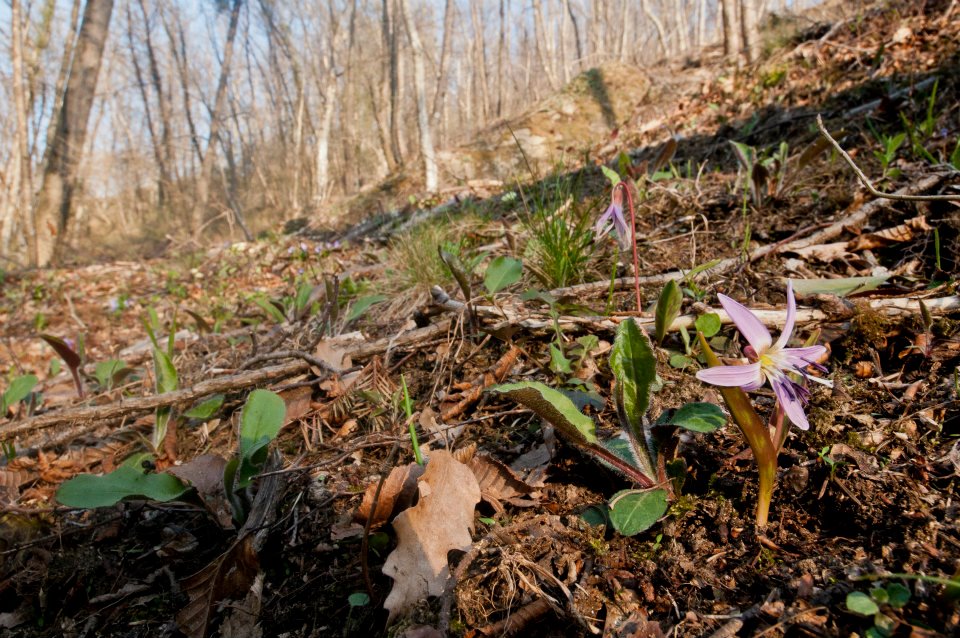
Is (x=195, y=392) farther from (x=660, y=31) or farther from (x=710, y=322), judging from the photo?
(x=660, y=31)

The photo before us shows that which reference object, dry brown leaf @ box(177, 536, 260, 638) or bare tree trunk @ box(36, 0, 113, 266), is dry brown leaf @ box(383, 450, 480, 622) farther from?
bare tree trunk @ box(36, 0, 113, 266)

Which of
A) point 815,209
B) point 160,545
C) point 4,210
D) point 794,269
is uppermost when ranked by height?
point 4,210

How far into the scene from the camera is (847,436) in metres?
1.11

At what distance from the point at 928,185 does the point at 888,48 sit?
281cm

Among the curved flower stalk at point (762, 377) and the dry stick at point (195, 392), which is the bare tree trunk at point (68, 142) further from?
the curved flower stalk at point (762, 377)

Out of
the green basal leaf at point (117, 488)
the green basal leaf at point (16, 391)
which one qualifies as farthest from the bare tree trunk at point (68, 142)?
the green basal leaf at point (117, 488)

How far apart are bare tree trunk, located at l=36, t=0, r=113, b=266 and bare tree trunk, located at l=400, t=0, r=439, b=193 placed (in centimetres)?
572

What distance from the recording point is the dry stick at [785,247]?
77.6 inches

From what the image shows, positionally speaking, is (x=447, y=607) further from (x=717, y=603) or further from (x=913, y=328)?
(x=913, y=328)

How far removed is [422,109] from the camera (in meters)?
8.40

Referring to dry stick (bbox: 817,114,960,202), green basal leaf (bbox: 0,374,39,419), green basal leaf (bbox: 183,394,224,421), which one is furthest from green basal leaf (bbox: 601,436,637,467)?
green basal leaf (bbox: 0,374,39,419)

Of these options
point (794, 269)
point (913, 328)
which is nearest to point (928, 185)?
point (794, 269)

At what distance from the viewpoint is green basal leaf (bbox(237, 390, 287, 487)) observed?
4.14 ft

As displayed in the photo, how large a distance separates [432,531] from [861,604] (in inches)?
28.4
